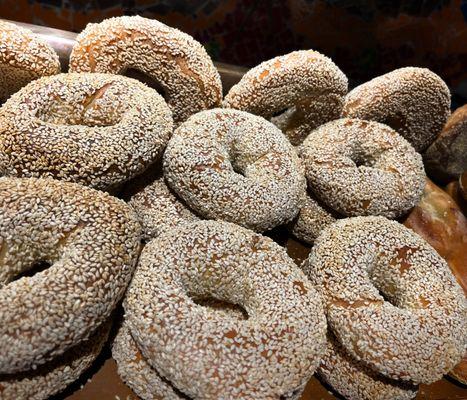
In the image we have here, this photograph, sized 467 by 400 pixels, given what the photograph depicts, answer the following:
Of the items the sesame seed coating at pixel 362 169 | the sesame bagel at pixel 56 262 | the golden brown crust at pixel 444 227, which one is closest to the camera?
the sesame bagel at pixel 56 262

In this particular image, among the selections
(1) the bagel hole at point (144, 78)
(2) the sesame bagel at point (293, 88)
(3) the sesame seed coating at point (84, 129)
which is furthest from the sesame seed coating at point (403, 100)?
(3) the sesame seed coating at point (84, 129)

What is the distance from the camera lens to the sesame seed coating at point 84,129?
142 cm

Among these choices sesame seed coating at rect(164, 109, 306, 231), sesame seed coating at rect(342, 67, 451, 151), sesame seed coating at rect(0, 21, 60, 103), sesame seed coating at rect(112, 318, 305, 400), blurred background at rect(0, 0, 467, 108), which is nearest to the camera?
sesame seed coating at rect(112, 318, 305, 400)

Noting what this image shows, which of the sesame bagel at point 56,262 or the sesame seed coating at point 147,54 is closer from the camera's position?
the sesame bagel at point 56,262

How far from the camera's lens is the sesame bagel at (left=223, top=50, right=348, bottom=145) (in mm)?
1828

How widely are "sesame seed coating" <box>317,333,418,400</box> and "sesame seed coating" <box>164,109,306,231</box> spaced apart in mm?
505

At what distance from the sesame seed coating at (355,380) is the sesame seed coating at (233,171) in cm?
50

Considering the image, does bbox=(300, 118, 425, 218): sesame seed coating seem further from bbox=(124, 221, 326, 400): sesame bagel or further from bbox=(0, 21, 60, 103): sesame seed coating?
bbox=(0, 21, 60, 103): sesame seed coating

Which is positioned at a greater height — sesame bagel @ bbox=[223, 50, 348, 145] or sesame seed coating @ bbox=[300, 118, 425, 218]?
sesame bagel @ bbox=[223, 50, 348, 145]

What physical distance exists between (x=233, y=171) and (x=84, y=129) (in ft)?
1.78

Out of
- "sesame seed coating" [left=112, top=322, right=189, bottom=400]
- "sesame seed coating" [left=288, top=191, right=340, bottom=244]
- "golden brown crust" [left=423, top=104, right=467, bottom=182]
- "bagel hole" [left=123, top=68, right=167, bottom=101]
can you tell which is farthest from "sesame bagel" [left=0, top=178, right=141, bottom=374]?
"golden brown crust" [left=423, top=104, right=467, bottom=182]

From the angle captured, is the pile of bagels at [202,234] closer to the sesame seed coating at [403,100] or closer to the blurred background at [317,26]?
the sesame seed coating at [403,100]

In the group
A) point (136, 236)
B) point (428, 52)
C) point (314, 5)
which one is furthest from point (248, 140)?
point (428, 52)

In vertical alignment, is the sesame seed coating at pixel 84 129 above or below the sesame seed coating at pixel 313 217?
above
